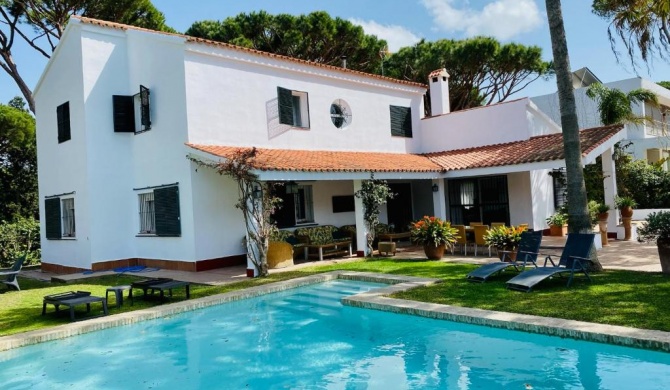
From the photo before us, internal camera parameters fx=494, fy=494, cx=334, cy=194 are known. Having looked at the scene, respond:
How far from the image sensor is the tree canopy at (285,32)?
94.6ft

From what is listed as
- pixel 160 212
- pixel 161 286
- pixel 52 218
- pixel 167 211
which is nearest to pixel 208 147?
pixel 167 211

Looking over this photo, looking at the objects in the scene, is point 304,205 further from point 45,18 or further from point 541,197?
point 45,18

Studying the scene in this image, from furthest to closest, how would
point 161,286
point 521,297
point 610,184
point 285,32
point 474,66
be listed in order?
point 474,66 → point 285,32 → point 610,184 → point 161,286 → point 521,297

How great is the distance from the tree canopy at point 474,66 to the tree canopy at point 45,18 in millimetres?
15954

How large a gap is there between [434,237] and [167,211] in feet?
28.9

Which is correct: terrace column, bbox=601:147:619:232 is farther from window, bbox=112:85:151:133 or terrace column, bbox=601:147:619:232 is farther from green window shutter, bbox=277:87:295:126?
window, bbox=112:85:151:133

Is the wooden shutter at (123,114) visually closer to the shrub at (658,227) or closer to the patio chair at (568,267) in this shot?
the patio chair at (568,267)

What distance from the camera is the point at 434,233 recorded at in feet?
51.2

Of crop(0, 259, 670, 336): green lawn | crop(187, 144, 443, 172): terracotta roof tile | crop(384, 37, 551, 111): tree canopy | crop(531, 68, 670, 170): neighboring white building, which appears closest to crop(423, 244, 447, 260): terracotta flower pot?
crop(0, 259, 670, 336): green lawn

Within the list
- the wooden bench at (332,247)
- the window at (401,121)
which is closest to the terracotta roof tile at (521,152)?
the window at (401,121)

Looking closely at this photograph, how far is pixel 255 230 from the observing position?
14391mm

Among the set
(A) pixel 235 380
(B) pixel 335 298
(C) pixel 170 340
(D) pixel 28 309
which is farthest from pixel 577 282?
(D) pixel 28 309

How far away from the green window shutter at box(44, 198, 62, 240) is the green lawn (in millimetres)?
5671

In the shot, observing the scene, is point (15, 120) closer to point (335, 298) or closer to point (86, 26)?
point (86, 26)
